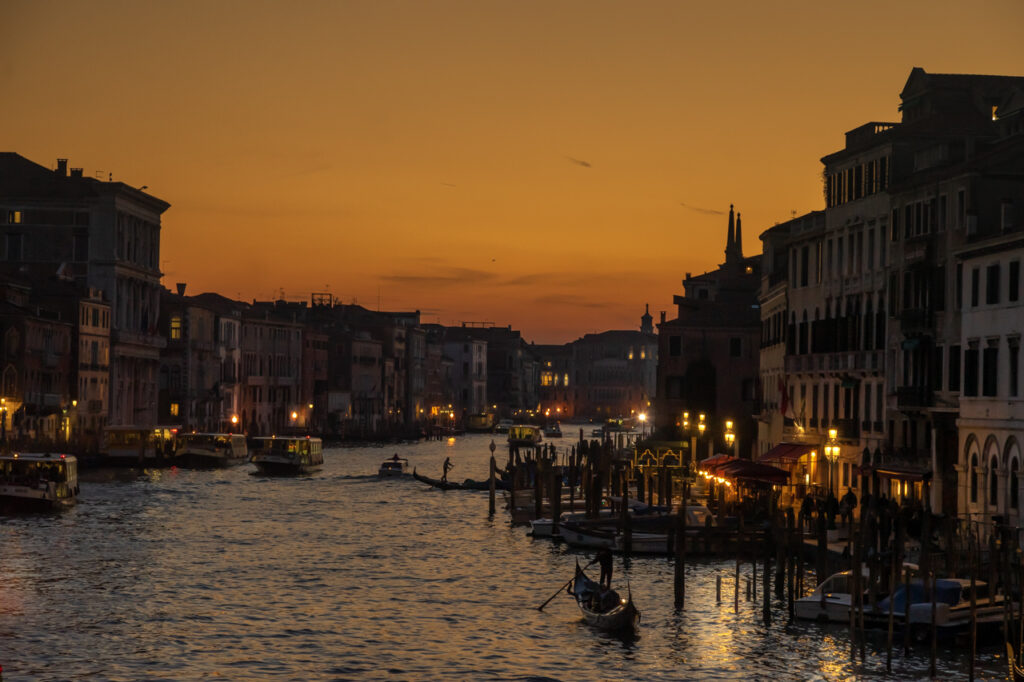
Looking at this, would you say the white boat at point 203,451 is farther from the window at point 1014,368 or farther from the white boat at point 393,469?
the window at point 1014,368

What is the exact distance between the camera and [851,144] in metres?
55.2

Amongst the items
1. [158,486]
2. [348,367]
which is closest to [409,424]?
[348,367]

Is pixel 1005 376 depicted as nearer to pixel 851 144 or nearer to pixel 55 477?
pixel 851 144

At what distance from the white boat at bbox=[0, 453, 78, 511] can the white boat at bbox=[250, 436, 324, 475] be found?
29993 millimetres

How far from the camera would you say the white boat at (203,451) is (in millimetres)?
96125

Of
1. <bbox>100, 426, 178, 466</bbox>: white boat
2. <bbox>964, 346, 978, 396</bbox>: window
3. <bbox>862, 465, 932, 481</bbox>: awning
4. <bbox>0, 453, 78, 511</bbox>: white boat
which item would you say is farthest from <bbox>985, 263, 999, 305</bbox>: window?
<bbox>100, 426, 178, 466</bbox>: white boat

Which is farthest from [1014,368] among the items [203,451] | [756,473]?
[203,451]

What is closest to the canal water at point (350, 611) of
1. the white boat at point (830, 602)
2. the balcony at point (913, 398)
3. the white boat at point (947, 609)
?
the white boat at point (830, 602)

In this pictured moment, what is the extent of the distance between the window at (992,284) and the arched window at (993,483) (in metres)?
4.05

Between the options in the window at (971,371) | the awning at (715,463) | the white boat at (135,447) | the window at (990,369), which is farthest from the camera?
the white boat at (135,447)

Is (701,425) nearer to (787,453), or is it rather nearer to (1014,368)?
(787,453)

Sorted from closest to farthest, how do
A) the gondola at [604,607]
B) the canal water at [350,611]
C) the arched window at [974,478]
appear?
the canal water at [350,611], the gondola at [604,607], the arched window at [974,478]

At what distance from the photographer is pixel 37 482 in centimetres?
6006

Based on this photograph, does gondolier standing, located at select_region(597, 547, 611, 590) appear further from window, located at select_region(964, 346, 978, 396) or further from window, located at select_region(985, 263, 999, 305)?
window, located at select_region(985, 263, 999, 305)
